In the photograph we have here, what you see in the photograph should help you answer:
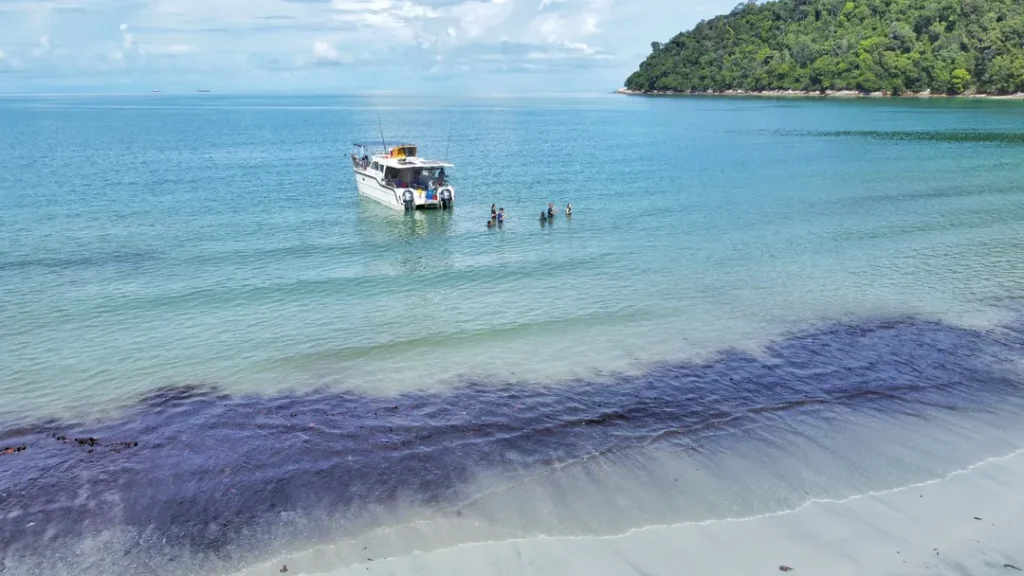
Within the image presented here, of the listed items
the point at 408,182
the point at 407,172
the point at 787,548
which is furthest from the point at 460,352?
the point at 407,172

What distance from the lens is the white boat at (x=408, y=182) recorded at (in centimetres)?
4816

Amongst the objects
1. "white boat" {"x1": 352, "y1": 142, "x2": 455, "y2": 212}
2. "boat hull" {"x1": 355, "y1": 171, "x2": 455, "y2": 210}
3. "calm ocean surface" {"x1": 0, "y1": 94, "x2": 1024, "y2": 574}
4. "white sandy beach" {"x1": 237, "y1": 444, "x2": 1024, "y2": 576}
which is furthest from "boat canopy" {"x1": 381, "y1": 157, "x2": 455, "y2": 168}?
"white sandy beach" {"x1": 237, "y1": 444, "x2": 1024, "y2": 576}

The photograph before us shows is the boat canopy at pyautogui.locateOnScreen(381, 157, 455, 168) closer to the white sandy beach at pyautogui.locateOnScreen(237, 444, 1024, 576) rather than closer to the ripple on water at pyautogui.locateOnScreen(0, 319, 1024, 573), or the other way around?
the ripple on water at pyautogui.locateOnScreen(0, 319, 1024, 573)

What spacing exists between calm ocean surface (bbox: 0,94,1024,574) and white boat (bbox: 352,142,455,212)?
5.36ft

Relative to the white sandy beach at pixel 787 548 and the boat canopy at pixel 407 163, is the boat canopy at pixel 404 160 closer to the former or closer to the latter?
the boat canopy at pixel 407 163

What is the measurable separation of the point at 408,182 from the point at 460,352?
27.8 metres

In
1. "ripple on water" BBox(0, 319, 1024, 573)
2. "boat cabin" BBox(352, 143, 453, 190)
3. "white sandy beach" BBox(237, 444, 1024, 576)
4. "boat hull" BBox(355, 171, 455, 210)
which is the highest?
"boat cabin" BBox(352, 143, 453, 190)

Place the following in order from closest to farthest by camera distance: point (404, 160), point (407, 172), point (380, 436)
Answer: point (380, 436) < point (407, 172) < point (404, 160)

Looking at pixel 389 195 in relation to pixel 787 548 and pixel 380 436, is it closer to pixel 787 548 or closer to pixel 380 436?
pixel 380 436

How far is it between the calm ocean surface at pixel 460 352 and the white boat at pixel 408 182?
163 centimetres

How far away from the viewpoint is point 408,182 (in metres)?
49.8

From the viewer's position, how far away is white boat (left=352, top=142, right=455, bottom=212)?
48156mm

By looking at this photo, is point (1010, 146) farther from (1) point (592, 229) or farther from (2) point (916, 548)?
(2) point (916, 548)

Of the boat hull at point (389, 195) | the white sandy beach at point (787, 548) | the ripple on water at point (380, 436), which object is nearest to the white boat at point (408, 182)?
the boat hull at point (389, 195)
